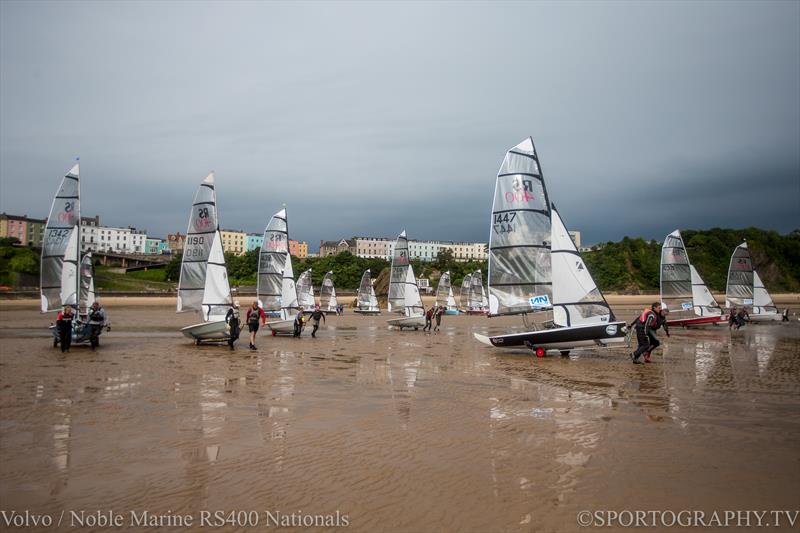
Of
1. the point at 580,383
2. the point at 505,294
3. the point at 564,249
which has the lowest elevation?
the point at 580,383

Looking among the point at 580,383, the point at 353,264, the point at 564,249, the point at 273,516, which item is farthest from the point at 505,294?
the point at 353,264

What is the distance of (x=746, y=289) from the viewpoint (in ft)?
126

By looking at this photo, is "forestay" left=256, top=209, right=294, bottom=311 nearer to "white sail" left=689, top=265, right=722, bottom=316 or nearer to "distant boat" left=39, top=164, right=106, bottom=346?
"distant boat" left=39, top=164, right=106, bottom=346

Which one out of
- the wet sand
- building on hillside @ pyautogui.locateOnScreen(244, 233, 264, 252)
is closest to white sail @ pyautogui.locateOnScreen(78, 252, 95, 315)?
the wet sand

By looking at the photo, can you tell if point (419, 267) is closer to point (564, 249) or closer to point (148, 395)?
point (564, 249)

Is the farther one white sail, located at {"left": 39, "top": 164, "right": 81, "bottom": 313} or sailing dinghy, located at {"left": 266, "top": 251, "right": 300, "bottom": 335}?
sailing dinghy, located at {"left": 266, "top": 251, "right": 300, "bottom": 335}

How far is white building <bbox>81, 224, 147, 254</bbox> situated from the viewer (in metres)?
163

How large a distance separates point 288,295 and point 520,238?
13252 millimetres

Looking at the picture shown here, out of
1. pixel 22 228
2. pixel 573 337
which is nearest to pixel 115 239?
pixel 22 228

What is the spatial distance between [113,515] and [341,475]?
2.20 metres

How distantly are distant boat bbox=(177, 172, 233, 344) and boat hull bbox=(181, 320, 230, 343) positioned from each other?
1.15 metres

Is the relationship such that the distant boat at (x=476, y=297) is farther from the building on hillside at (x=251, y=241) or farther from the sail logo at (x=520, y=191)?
the building on hillside at (x=251, y=241)

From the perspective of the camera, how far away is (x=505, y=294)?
19.1 m

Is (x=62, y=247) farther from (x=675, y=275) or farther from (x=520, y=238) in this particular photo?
(x=675, y=275)
